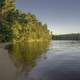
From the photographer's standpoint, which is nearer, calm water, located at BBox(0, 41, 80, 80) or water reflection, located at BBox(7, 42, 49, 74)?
calm water, located at BBox(0, 41, 80, 80)

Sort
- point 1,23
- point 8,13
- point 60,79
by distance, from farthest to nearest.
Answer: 1. point 8,13
2. point 1,23
3. point 60,79

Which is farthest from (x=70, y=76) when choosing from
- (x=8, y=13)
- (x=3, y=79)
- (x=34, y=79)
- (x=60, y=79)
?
(x=8, y=13)

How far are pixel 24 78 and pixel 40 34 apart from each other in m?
131

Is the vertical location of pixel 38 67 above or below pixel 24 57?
above

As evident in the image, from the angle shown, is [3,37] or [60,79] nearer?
[60,79]

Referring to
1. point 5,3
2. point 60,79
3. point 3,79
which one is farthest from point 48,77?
point 5,3

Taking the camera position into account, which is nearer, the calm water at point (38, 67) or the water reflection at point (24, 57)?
the calm water at point (38, 67)

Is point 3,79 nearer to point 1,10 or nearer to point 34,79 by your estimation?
point 34,79

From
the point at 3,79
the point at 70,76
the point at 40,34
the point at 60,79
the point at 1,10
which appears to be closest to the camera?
the point at 3,79

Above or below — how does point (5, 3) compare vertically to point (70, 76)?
above

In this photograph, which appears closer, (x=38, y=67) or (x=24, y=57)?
(x=38, y=67)

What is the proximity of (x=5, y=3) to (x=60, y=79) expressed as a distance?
5112cm

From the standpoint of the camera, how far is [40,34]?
14338 cm

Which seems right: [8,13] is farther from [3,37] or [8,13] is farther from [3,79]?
[3,79]
